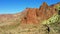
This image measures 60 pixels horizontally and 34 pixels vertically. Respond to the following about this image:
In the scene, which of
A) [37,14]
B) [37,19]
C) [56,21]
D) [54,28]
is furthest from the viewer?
[37,14]

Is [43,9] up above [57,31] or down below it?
above

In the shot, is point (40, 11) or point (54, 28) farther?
point (40, 11)

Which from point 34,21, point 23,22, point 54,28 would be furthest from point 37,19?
point 54,28

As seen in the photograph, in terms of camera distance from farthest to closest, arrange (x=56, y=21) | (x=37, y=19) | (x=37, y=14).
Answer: (x=37, y=14), (x=37, y=19), (x=56, y=21)

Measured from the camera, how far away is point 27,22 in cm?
9144

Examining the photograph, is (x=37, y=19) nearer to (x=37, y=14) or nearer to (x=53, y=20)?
(x=37, y=14)

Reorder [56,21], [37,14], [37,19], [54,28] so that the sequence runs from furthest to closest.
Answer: [37,14], [37,19], [54,28], [56,21]

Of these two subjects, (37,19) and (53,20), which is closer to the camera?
(53,20)

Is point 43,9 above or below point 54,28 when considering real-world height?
above

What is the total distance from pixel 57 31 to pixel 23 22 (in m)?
71.5

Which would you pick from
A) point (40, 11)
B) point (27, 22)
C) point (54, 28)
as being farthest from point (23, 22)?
point (54, 28)

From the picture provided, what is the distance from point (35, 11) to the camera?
97.8 meters

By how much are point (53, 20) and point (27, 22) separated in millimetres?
70082

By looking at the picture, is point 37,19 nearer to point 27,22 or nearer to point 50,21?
point 27,22
